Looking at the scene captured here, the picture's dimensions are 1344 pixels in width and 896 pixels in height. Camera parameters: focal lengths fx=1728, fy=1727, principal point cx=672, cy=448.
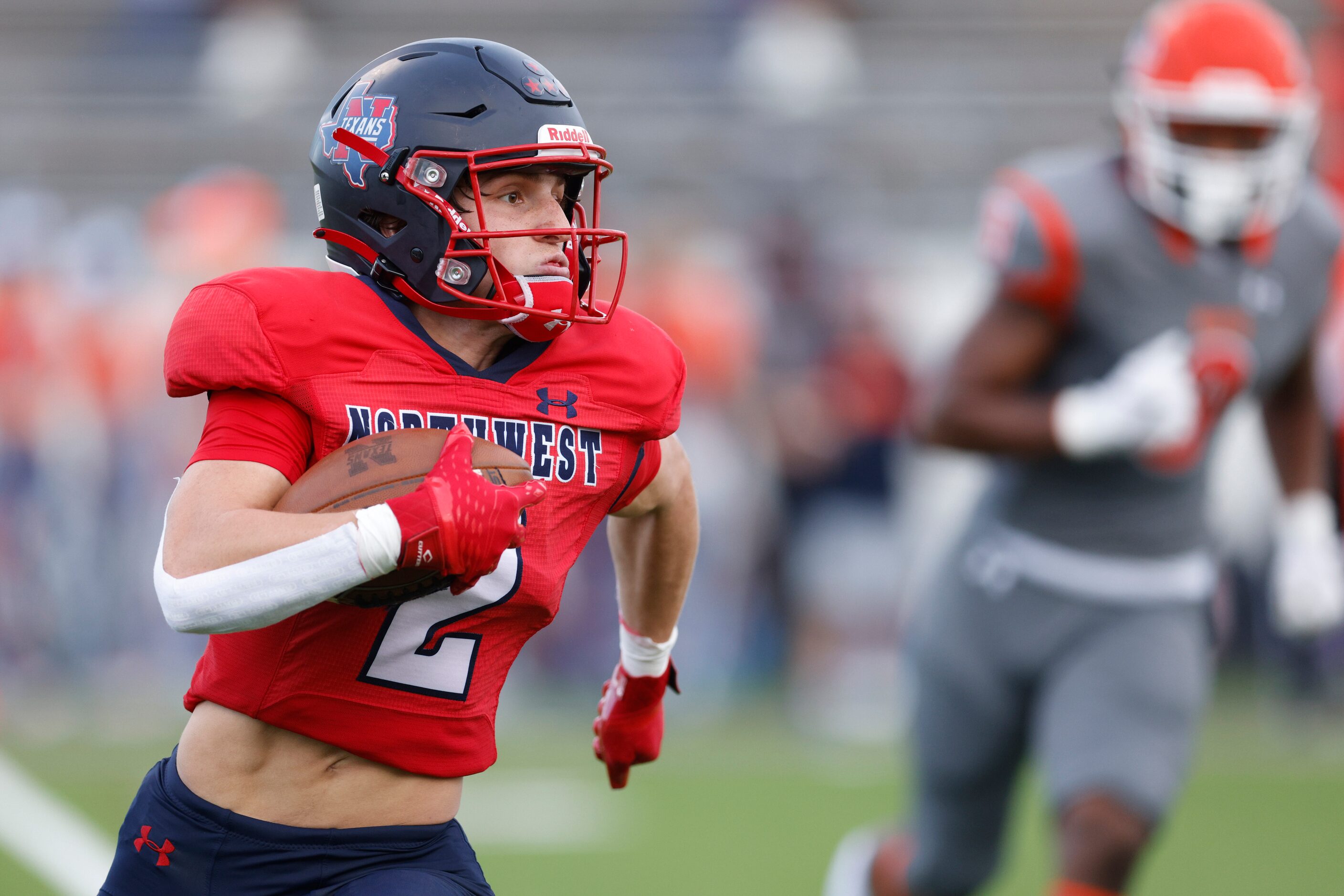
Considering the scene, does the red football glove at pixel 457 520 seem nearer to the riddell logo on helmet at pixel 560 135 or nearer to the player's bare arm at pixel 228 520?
the player's bare arm at pixel 228 520

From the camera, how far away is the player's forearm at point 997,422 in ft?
12.4

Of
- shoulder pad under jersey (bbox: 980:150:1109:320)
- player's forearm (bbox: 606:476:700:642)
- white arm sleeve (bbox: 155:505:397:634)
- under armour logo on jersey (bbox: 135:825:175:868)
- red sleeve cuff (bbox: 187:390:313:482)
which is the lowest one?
under armour logo on jersey (bbox: 135:825:175:868)

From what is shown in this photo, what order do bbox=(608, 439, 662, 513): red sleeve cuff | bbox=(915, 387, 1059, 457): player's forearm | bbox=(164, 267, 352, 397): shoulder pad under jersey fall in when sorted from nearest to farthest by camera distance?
bbox=(164, 267, 352, 397): shoulder pad under jersey < bbox=(608, 439, 662, 513): red sleeve cuff < bbox=(915, 387, 1059, 457): player's forearm

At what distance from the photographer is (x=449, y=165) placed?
250 centimetres

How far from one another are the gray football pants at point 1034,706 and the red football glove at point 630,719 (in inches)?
38.3

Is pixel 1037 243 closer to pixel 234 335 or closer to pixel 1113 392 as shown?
pixel 1113 392

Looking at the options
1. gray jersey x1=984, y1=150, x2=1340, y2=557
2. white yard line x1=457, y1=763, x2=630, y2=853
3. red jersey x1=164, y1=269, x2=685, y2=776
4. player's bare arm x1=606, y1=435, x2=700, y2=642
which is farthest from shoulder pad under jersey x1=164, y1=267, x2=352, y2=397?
white yard line x1=457, y1=763, x2=630, y2=853

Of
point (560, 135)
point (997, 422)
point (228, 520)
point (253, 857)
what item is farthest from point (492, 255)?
point (997, 422)

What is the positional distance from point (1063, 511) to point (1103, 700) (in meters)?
0.49

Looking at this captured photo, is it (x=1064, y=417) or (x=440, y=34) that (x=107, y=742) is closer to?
(x=1064, y=417)

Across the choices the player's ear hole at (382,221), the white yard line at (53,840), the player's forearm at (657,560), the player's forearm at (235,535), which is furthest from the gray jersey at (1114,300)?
the white yard line at (53,840)

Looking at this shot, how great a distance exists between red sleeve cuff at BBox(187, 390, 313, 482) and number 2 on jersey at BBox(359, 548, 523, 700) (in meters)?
0.27

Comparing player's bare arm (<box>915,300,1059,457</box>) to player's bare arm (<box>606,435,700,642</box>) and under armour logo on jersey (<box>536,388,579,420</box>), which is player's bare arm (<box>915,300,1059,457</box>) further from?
under armour logo on jersey (<box>536,388,579,420</box>)

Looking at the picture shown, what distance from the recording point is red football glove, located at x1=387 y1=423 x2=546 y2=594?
7.22ft
